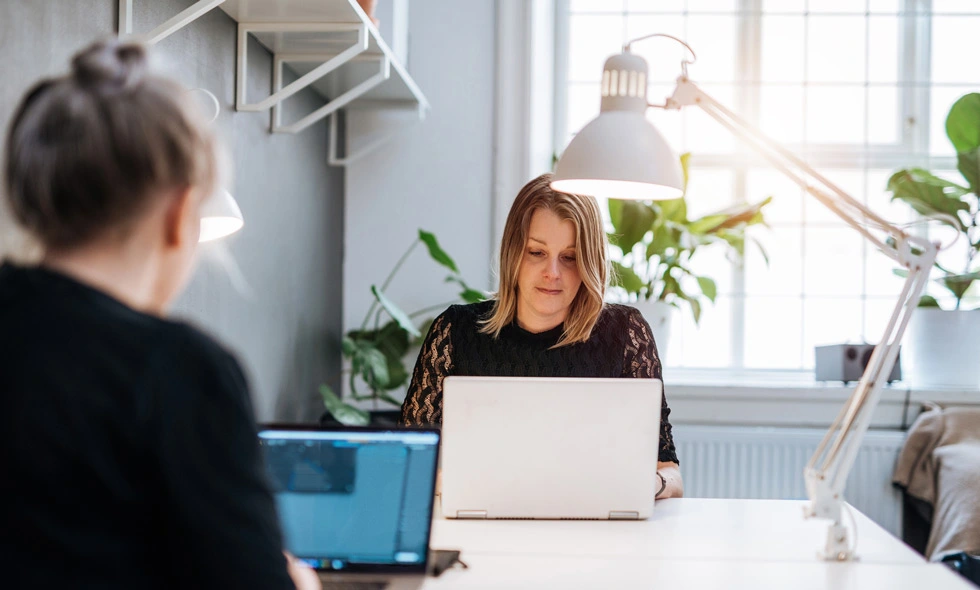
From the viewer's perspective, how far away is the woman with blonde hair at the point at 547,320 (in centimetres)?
220

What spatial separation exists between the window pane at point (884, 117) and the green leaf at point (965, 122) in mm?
469

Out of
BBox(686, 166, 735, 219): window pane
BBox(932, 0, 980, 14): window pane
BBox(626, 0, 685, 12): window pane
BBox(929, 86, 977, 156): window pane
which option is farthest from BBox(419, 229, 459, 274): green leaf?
BBox(932, 0, 980, 14): window pane

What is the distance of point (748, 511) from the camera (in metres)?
1.80

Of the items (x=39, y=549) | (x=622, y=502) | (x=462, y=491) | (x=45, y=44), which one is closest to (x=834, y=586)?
(x=622, y=502)

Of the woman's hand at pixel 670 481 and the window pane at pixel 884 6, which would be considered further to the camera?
the window pane at pixel 884 6

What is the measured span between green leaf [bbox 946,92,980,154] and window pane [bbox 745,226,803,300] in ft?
2.27

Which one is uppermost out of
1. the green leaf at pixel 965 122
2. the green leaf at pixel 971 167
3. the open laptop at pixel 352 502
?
the green leaf at pixel 965 122

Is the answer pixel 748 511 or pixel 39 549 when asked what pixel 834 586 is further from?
pixel 39 549

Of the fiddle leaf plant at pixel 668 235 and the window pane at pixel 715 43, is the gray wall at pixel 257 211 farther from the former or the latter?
the window pane at pixel 715 43

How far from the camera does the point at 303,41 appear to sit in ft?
8.29

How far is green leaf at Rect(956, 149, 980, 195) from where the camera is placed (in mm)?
3189

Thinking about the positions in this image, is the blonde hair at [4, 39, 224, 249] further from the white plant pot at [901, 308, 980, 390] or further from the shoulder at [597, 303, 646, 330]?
the white plant pot at [901, 308, 980, 390]

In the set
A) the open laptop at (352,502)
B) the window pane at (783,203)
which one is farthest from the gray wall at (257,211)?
the window pane at (783,203)

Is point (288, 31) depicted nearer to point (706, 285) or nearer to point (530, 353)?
point (530, 353)
